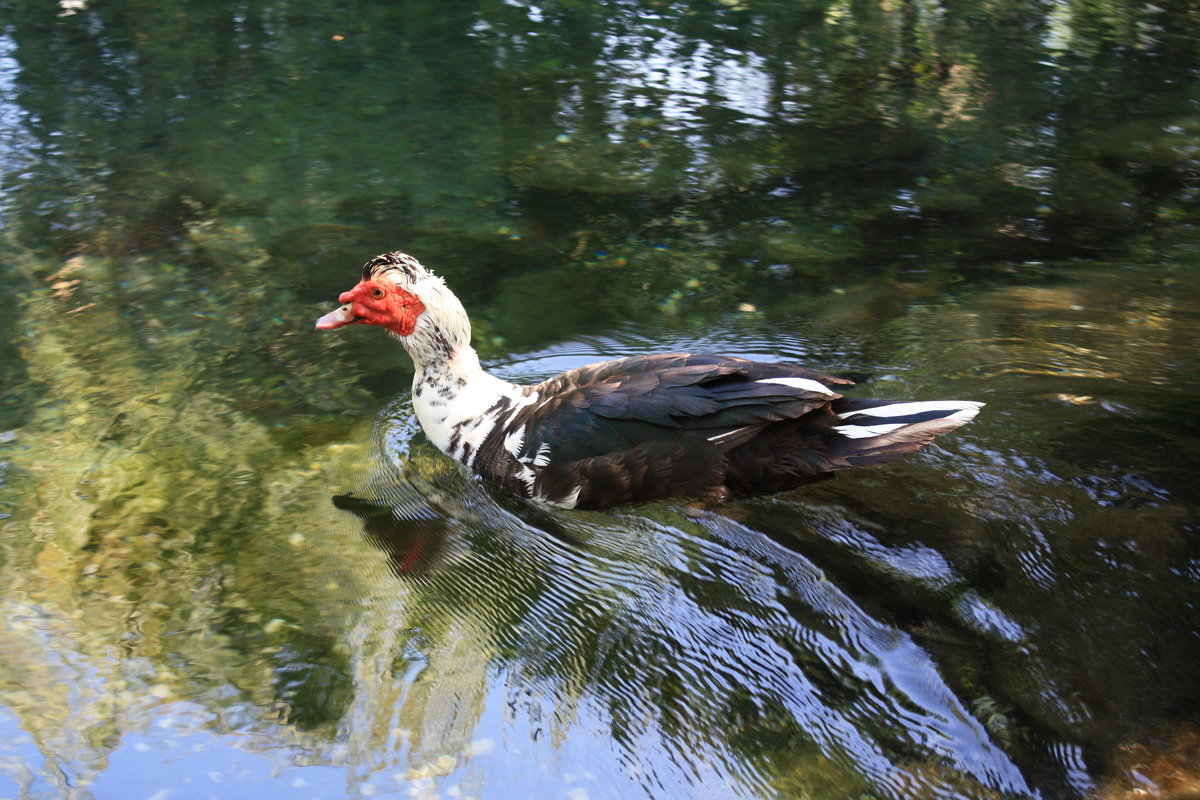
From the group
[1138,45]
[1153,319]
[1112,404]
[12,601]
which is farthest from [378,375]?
[1138,45]

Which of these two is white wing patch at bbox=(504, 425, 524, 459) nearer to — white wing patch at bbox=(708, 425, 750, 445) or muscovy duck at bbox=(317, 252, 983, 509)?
muscovy duck at bbox=(317, 252, 983, 509)

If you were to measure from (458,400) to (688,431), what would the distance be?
1.16m

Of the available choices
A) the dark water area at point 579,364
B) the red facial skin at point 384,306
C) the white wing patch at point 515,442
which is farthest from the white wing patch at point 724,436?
the red facial skin at point 384,306

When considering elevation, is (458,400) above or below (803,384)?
below

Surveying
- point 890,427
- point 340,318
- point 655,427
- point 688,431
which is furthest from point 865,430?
point 340,318

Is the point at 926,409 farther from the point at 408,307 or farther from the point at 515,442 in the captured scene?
the point at 408,307

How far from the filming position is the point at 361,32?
10.4 meters

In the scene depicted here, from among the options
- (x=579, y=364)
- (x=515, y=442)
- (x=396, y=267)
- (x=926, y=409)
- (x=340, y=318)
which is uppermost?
(x=396, y=267)

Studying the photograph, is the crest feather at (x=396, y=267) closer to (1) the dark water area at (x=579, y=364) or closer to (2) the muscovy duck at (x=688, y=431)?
(2) the muscovy duck at (x=688, y=431)

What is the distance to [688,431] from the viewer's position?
4.41m

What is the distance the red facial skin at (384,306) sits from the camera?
4.80 m

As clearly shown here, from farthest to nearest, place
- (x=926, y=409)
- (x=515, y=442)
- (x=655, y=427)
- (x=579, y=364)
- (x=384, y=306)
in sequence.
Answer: (x=579, y=364)
(x=384, y=306)
(x=515, y=442)
(x=655, y=427)
(x=926, y=409)

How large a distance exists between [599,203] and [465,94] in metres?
2.47

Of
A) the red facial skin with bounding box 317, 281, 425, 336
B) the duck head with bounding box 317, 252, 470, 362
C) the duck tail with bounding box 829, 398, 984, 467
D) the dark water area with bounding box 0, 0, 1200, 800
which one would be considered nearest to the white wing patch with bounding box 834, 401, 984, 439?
the duck tail with bounding box 829, 398, 984, 467
